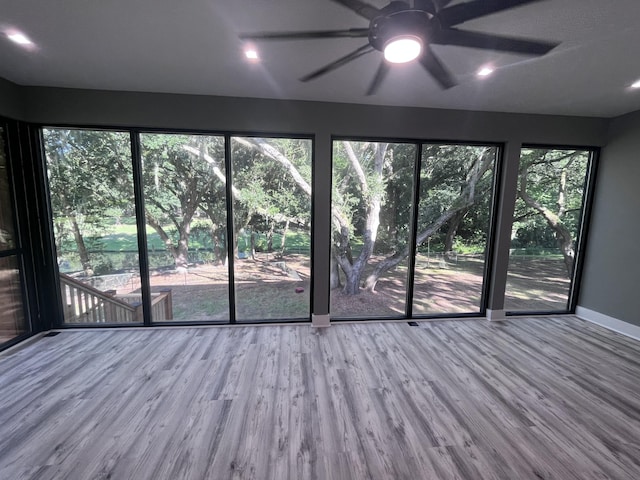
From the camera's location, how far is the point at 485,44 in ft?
5.49

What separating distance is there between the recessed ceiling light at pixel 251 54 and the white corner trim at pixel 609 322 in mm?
5078

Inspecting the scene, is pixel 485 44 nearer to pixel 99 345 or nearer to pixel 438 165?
pixel 438 165

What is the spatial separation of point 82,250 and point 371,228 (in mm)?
3544

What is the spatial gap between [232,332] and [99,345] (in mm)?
1366

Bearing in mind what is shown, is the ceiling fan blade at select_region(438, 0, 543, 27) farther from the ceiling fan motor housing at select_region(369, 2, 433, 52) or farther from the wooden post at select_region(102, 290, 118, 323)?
the wooden post at select_region(102, 290, 118, 323)

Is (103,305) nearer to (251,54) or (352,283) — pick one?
(352,283)

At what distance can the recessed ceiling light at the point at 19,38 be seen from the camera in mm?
1836

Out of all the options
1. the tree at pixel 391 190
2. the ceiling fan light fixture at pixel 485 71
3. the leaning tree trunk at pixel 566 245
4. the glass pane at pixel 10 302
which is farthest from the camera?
the leaning tree trunk at pixel 566 245

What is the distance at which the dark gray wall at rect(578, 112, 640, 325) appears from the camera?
123 inches

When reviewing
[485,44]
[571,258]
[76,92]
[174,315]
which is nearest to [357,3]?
[485,44]

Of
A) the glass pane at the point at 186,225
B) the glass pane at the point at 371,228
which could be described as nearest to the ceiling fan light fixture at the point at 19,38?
→ the glass pane at the point at 186,225

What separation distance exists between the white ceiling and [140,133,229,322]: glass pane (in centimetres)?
66

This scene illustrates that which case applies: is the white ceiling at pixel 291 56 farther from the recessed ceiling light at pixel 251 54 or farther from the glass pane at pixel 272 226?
the glass pane at pixel 272 226

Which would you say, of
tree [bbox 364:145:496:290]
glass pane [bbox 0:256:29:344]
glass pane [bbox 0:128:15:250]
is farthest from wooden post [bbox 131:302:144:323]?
tree [bbox 364:145:496:290]
